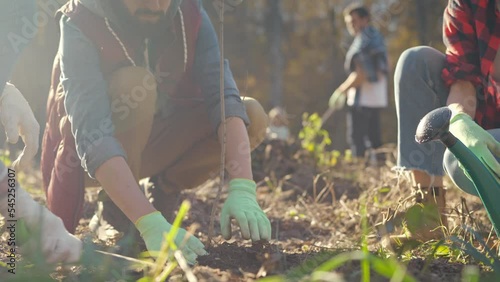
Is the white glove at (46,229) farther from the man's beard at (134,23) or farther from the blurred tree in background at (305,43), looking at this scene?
the blurred tree in background at (305,43)

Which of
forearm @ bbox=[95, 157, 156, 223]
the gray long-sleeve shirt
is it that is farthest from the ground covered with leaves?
the gray long-sleeve shirt

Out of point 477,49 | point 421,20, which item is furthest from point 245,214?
point 421,20

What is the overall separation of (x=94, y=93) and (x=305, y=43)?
563 inches

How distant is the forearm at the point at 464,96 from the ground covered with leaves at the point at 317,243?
28 cm

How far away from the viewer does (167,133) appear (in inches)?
97.4

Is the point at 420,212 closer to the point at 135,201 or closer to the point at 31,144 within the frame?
the point at 135,201

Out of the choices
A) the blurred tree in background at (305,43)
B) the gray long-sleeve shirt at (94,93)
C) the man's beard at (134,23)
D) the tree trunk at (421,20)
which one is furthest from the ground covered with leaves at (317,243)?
the blurred tree in background at (305,43)

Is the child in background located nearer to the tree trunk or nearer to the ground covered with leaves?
the ground covered with leaves

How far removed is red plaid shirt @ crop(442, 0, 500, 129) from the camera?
2172 millimetres

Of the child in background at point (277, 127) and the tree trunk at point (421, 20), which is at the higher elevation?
the tree trunk at point (421, 20)

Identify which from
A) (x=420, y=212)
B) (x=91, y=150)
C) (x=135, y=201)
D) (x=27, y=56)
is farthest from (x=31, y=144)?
(x=27, y=56)

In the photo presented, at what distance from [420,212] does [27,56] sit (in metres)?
3.77

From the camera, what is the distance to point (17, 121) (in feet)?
6.28

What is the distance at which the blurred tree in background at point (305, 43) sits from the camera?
14469 millimetres
